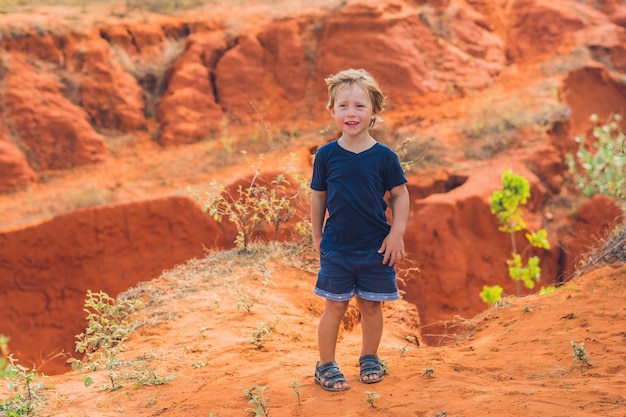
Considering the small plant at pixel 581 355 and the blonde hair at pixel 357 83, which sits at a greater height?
the blonde hair at pixel 357 83

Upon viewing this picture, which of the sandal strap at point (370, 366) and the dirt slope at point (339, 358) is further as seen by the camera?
the sandal strap at point (370, 366)

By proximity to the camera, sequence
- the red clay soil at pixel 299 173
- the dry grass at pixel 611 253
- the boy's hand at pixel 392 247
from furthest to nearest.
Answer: the dry grass at pixel 611 253, the red clay soil at pixel 299 173, the boy's hand at pixel 392 247

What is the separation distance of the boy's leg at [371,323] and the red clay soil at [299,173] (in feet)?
0.65

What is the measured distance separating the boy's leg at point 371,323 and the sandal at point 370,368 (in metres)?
0.03

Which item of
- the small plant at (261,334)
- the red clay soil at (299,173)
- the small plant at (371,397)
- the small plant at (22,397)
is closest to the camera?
the small plant at (371,397)

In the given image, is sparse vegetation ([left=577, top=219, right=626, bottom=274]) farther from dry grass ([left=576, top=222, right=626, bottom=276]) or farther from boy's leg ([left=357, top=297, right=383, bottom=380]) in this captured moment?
boy's leg ([left=357, top=297, right=383, bottom=380])

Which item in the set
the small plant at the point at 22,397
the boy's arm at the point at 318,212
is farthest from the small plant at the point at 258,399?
the small plant at the point at 22,397

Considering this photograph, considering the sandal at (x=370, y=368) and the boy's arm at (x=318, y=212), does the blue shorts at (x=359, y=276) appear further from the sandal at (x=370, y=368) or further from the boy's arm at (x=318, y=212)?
the sandal at (x=370, y=368)

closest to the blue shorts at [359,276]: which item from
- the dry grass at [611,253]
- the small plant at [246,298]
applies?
the small plant at [246,298]

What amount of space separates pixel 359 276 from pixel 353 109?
31.4 inches

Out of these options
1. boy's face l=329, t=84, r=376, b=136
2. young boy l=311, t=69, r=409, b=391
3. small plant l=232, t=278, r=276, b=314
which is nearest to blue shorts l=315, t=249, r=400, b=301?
young boy l=311, t=69, r=409, b=391

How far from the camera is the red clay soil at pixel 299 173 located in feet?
12.2

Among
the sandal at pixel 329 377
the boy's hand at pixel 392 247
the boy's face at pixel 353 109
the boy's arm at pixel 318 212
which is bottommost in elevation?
the sandal at pixel 329 377

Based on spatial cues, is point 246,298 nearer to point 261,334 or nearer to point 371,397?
point 261,334
